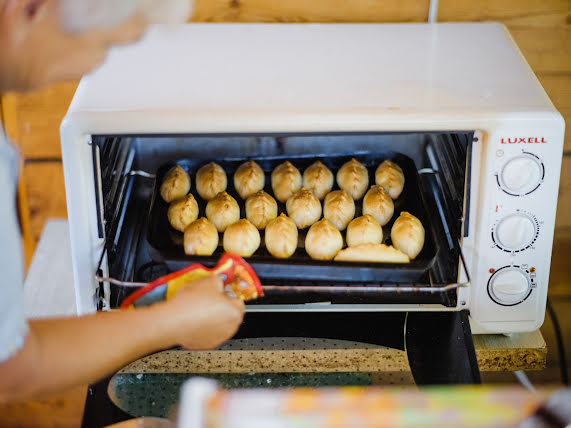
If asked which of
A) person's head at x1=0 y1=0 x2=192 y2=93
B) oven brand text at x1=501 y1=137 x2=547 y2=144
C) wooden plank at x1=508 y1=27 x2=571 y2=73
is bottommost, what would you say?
oven brand text at x1=501 y1=137 x2=547 y2=144

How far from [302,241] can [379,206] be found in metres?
0.15

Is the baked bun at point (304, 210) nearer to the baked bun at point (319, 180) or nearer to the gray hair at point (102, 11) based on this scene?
the baked bun at point (319, 180)

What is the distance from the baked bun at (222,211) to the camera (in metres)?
1.09

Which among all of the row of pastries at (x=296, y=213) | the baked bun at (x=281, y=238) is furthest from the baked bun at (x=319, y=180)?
the baked bun at (x=281, y=238)

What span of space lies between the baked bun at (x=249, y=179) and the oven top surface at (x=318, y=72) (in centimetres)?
20

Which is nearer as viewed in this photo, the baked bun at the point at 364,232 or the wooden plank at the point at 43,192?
the baked bun at the point at 364,232

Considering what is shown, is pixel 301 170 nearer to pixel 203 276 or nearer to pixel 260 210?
pixel 260 210

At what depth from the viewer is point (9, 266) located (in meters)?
0.54

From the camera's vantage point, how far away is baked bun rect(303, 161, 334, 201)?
3.78 ft

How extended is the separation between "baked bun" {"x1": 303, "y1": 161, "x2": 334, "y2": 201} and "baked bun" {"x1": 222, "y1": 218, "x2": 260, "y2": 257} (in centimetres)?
17

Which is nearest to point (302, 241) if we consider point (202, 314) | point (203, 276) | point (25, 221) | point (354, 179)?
point (354, 179)

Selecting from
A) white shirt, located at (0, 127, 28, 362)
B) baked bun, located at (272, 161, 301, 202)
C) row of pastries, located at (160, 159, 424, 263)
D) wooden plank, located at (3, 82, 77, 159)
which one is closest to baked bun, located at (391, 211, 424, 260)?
row of pastries, located at (160, 159, 424, 263)

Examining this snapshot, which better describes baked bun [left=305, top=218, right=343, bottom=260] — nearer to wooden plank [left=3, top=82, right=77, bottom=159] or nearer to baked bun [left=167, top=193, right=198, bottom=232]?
baked bun [left=167, top=193, right=198, bottom=232]

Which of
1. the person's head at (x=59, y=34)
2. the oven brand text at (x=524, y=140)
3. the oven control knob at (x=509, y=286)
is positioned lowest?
the oven control knob at (x=509, y=286)
